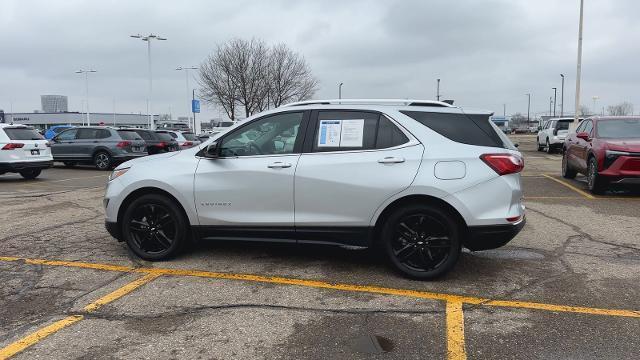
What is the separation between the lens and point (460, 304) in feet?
14.2

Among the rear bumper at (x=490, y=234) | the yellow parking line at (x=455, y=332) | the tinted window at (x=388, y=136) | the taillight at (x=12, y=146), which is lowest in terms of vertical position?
→ the yellow parking line at (x=455, y=332)

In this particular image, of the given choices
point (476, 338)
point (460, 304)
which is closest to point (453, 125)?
point (460, 304)

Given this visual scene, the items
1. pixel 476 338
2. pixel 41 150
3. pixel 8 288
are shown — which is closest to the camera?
pixel 476 338

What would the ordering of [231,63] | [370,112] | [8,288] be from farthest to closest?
[231,63] → [370,112] → [8,288]

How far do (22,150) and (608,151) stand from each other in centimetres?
1400

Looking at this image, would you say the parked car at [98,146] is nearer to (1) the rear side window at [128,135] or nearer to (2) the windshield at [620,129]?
(1) the rear side window at [128,135]

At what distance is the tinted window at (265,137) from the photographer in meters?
5.20

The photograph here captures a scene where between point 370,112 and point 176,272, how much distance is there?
249 centimetres

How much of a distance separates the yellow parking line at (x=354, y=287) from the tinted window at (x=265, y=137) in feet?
4.02

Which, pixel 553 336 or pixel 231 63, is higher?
pixel 231 63

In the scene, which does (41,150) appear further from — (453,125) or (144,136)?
(453,125)

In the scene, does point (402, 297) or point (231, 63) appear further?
point (231, 63)

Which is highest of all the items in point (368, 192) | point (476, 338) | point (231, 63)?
point (231, 63)

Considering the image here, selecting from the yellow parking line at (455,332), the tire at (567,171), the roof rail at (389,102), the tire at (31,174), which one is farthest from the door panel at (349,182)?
the tire at (31,174)
